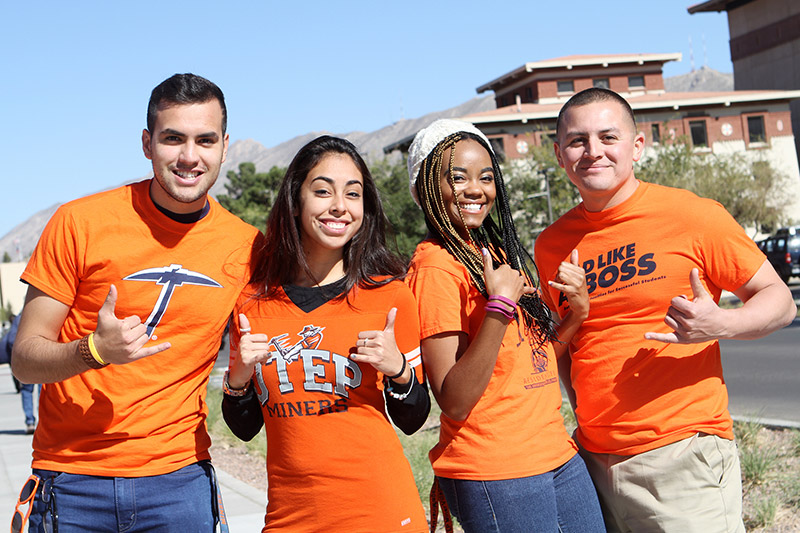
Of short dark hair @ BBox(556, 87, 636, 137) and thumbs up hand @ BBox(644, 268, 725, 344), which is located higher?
short dark hair @ BBox(556, 87, 636, 137)

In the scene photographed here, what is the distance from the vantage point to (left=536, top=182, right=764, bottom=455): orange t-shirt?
3186 millimetres

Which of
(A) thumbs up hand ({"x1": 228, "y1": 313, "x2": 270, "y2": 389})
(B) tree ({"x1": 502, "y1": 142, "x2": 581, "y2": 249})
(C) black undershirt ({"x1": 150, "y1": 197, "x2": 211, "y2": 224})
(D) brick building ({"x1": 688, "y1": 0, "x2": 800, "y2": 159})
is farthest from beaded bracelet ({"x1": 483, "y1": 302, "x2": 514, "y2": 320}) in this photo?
(D) brick building ({"x1": 688, "y1": 0, "x2": 800, "y2": 159})

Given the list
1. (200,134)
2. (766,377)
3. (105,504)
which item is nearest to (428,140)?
→ (200,134)

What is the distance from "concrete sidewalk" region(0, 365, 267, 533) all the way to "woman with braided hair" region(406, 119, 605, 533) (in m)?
3.68

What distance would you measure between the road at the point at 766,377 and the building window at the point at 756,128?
34619mm

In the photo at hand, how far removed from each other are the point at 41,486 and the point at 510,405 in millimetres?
1741

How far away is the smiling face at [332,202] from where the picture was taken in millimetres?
3074

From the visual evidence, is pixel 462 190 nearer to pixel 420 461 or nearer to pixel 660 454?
pixel 660 454

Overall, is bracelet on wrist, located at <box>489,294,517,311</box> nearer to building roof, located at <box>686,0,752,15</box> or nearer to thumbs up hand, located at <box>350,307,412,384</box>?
thumbs up hand, located at <box>350,307,412,384</box>

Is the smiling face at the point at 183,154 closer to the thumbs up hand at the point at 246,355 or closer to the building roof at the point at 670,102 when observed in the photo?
the thumbs up hand at the point at 246,355

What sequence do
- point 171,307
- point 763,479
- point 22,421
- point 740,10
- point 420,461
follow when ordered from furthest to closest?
point 740,10, point 22,421, point 420,461, point 763,479, point 171,307

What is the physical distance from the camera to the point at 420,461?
6.89 m

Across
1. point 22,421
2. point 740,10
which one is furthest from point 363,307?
point 740,10

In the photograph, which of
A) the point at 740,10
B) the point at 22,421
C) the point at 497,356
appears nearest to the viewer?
the point at 497,356
